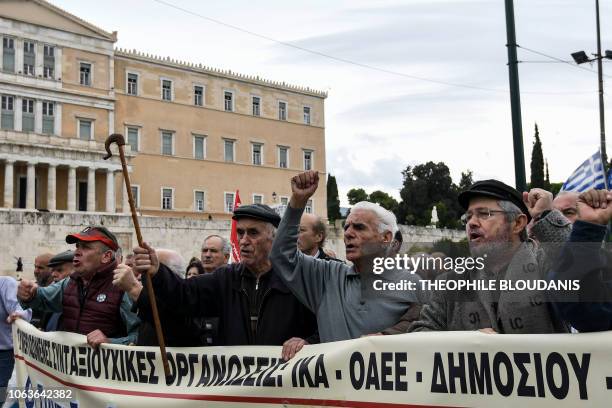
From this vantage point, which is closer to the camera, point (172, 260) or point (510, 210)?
point (510, 210)

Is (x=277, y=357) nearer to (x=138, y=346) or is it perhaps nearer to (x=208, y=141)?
(x=138, y=346)

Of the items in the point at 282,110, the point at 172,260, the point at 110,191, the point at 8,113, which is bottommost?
the point at 172,260

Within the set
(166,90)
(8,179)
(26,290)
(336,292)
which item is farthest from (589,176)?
(166,90)

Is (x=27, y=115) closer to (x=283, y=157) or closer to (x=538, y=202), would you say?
(x=283, y=157)

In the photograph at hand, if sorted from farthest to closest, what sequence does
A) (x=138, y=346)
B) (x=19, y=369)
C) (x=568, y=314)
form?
(x=19, y=369)
(x=138, y=346)
(x=568, y=314)

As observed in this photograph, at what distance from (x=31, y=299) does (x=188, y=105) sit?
45.0 meters

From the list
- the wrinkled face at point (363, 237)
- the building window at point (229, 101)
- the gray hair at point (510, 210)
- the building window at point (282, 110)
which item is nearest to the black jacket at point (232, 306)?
the wrinkled face at point (363, 237)

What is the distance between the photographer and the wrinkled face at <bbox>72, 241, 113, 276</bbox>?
483cm

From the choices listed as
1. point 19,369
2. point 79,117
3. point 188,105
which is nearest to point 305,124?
point 188,105

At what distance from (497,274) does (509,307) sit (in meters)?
0.15

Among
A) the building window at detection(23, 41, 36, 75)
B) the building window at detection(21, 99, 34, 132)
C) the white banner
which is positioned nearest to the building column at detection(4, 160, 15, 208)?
the building window at detection(21, 99, 34, 132)

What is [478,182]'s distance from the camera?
130 inches

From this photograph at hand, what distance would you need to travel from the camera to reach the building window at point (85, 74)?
43.5m

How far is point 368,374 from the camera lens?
3162 mm
